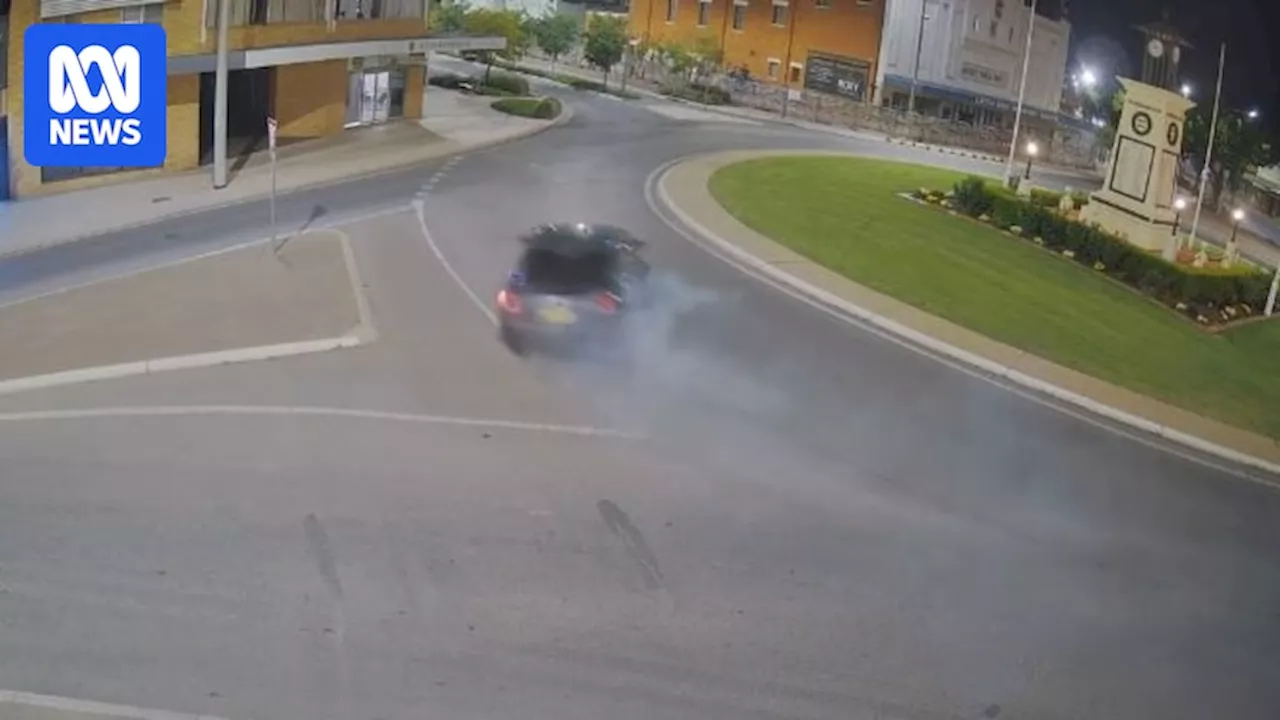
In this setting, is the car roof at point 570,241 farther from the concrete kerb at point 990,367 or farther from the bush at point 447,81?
the bush at point 447,81

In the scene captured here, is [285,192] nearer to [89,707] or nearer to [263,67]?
[263,67]

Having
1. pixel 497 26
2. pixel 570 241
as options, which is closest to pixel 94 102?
pixel 570 241

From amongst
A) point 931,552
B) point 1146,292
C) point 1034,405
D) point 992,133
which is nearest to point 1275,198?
point 992,133

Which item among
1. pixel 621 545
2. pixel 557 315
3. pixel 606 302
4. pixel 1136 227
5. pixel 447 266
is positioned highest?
pixel 1136 227

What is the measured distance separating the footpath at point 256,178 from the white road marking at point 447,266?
12.0 feet

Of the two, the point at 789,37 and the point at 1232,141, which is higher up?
the point at 789,37

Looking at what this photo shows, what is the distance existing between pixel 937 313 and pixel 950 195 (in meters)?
13.1

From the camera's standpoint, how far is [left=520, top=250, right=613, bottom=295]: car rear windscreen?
18.3 metres

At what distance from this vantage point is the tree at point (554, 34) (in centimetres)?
6681

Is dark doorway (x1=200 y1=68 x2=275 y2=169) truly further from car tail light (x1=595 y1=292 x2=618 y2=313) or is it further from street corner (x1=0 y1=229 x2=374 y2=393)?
car tail light (x1=595 y1=292 x2=618 y2=313)

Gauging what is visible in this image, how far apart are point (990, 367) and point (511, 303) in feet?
23.8

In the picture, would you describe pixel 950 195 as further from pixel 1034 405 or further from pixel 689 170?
pixel 1034 405

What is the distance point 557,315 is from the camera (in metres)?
18.3

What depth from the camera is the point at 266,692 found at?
376 inches
